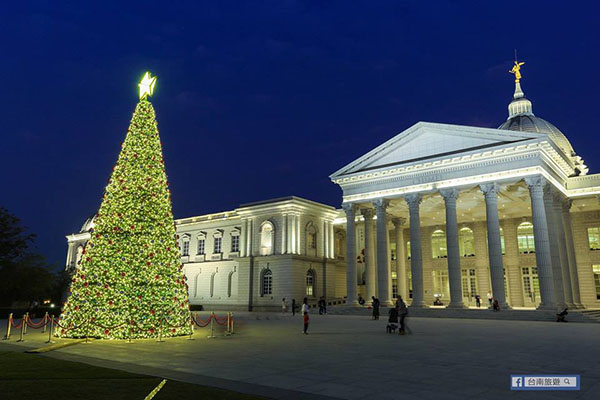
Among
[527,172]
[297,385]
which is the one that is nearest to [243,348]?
[297,385]

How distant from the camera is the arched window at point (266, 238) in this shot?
47.0 metres

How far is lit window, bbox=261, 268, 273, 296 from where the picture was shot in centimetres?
4611

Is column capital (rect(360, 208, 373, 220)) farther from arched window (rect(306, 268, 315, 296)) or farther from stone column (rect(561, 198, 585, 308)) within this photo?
stone column (rect(561, 198, 585, 308))

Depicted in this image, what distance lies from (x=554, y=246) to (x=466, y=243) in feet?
54.5

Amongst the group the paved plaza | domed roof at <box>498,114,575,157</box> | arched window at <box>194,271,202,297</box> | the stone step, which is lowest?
the paved plaza

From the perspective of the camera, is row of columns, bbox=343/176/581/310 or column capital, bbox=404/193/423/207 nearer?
row of columns, bbox=343/176/581/310

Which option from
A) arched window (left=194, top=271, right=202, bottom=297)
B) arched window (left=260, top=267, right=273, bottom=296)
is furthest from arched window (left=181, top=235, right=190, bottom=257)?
arched window (left=260, top=267, right=273, bottom=296)

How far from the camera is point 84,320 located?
16078 millimetres

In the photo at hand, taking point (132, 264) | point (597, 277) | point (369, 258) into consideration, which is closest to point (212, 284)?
point (369, 258)

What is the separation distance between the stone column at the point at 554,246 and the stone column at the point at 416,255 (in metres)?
9.12

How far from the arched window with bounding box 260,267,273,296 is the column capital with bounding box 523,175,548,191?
88.5 feet

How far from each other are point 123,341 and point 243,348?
508cm

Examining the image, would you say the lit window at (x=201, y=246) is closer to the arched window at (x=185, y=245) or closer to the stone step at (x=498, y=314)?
the arched window at (x=185, y=245)

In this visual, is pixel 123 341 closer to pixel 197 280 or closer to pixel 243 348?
pixel 243 348
